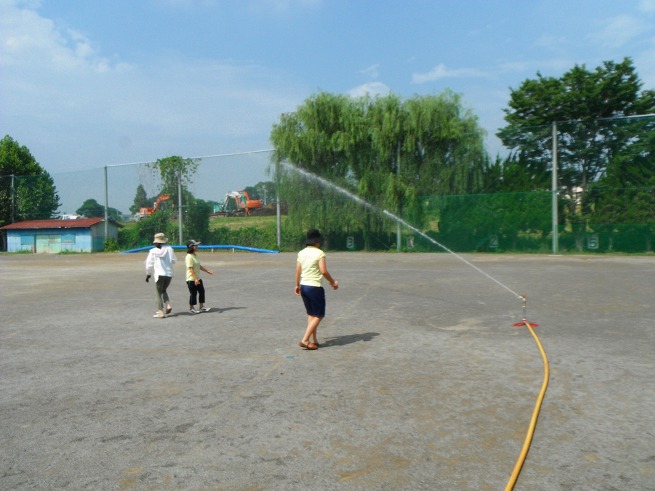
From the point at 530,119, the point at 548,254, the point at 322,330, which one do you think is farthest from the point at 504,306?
the point at 530,119

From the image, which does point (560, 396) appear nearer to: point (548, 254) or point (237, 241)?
point (548, 254)

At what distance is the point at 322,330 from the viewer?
351 inches

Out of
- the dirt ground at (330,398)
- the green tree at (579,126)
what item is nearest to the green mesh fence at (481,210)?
the green tree at (579,126)

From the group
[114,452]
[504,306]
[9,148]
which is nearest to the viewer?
[114,452]

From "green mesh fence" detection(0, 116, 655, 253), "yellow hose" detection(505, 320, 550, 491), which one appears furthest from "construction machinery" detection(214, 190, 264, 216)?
"yellow hose" detection(505, 320, 550, 491)

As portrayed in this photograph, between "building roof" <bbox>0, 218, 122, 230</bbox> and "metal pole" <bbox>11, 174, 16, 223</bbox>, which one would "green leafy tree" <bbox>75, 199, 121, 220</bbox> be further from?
"metal pole" <bbox>11, 174, 16, 223</bbox>

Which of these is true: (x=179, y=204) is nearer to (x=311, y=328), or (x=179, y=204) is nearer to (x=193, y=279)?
(x=193, y=279)

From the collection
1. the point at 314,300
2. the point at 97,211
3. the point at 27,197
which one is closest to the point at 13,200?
the point at 27,197

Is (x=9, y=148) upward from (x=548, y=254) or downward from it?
upward

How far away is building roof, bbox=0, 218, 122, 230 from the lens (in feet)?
127

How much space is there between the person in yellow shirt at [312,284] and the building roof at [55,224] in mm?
34479

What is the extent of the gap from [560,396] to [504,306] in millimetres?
5992

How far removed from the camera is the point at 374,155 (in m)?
33.0

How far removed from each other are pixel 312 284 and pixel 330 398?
2.37 meters
